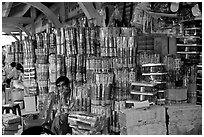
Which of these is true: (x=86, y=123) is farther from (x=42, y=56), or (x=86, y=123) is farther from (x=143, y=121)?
(x=42, y=56)

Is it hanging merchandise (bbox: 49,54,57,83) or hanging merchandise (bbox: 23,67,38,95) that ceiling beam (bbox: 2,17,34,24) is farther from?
hanging merchandise (bbox: 49,54,57,83)

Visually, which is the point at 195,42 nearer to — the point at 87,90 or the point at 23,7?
the point at 87,90

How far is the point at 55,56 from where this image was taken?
510 cm

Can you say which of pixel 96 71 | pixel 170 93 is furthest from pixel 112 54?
pixel 170 93

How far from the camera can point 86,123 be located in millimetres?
3207

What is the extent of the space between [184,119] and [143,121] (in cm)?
58

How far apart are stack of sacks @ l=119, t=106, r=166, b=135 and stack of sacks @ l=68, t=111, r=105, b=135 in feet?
1.26

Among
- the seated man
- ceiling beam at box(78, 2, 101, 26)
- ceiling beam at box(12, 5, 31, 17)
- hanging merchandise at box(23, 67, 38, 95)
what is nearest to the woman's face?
the seated man

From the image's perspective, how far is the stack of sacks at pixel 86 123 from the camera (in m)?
3.16

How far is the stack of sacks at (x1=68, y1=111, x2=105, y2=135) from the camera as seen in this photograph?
3.16 m

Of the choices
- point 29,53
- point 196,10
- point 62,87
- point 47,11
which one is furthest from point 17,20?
point 196,10

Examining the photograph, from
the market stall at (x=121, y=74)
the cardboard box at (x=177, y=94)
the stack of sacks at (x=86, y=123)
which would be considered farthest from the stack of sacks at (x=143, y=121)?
the cardboard box at (x=177, y=94)

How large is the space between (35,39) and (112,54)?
6.34 ft

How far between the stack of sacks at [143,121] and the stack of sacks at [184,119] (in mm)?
112
